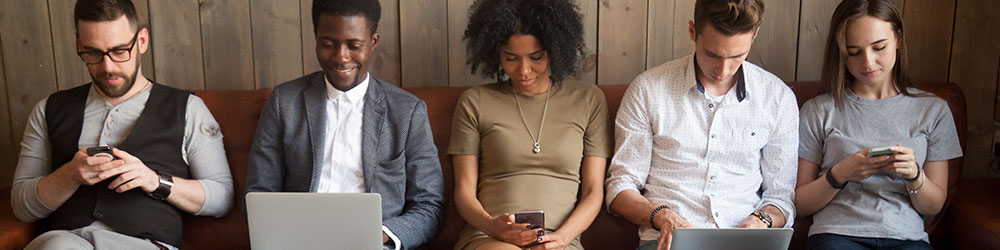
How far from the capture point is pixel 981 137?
2.36m

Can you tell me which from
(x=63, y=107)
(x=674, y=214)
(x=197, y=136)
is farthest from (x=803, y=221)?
(x=63, y=107)

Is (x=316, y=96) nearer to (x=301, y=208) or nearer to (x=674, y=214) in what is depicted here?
(x=301, y=208)

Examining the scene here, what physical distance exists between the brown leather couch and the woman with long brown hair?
0.32 feet

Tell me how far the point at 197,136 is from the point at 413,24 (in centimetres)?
71

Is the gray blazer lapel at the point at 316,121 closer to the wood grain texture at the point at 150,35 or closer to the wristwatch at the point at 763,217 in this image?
the wood grain texture at the point at 150,35

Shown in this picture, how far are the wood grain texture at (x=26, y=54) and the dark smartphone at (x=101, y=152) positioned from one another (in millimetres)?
697

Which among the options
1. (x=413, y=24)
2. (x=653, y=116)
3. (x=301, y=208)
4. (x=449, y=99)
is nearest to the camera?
(x=301, y=208)

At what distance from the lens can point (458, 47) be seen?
231cm

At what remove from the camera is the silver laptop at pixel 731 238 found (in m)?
1.53

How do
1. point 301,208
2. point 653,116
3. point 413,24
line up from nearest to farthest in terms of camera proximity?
1. point 301,208
2. point 653,116
3. point 413,24

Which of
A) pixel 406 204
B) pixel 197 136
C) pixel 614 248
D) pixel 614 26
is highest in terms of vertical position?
pixel 614 26

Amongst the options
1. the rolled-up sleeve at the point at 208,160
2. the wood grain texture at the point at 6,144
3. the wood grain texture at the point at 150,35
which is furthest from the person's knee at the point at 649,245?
the wood grain texture at the point at 6,144

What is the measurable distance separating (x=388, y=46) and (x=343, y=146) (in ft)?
1.62

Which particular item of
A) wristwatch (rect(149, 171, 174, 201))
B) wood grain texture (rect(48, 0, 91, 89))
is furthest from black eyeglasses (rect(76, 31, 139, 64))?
wood grain texture (rect(48, 0, 91, 89))
